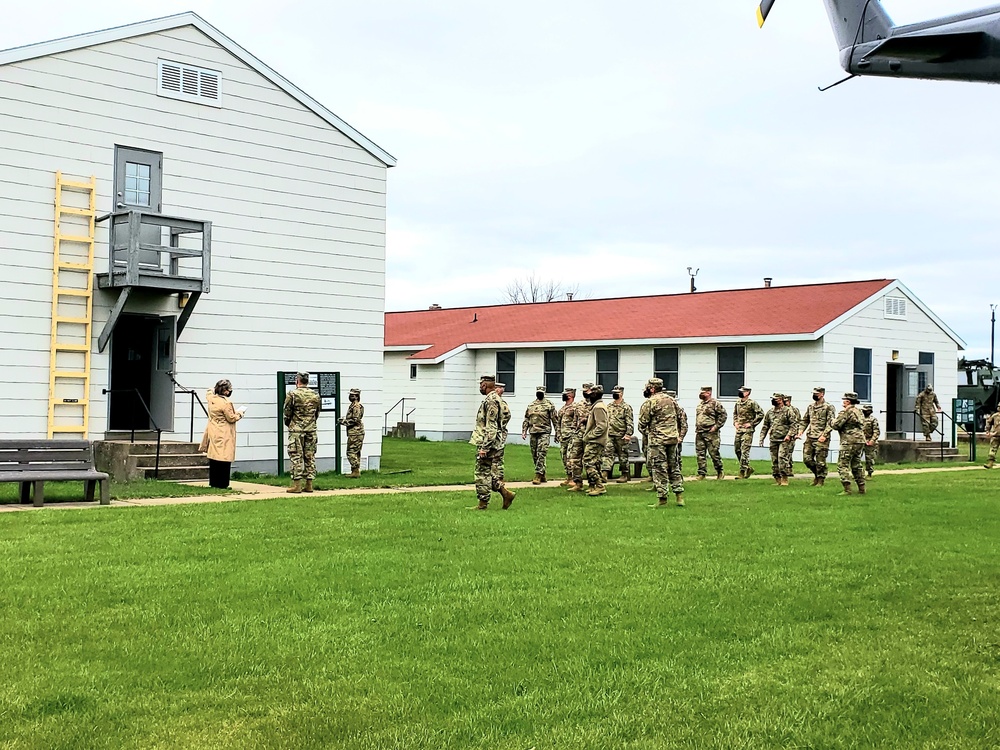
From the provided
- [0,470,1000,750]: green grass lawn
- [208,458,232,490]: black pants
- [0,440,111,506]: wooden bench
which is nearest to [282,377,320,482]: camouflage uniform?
[208,458,232,490]: black pants

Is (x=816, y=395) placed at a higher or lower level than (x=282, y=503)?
higher

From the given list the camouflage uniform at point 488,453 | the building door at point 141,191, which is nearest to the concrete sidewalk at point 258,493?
the camouflage uniform at point 488,453

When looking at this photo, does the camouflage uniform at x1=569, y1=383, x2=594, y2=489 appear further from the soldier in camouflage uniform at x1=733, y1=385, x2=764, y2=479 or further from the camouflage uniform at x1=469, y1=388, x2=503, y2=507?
the soldier in camouflage uniform at x1=733, y1=385, x2=764, y2=479

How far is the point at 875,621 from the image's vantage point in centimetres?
858

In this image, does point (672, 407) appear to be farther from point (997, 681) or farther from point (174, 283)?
point (997, 681)

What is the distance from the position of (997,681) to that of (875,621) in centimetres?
167

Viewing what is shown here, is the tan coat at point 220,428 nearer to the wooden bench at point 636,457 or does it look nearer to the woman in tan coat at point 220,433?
the woman in tan coat at point 220,433

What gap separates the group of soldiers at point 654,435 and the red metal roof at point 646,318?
8471mm

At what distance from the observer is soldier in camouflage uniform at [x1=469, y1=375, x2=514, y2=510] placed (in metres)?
16.0

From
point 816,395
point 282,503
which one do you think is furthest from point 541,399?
point 282,503

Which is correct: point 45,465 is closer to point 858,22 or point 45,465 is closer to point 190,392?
point 190,392

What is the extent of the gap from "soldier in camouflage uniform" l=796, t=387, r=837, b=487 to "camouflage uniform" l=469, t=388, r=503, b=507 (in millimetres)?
8086

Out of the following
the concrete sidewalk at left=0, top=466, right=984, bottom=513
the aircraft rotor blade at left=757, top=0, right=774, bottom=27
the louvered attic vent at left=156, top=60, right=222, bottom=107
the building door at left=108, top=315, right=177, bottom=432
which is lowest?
the concrete sidewalk at left=0, top=466, right=984, bottom=513

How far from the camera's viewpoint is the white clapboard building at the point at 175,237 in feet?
63.2
